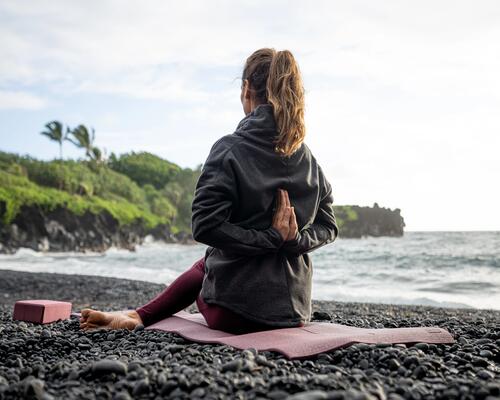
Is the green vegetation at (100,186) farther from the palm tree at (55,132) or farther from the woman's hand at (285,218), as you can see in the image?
the woman's hand at (285,218)

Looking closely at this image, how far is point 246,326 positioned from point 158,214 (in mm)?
42469

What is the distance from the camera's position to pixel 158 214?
147 ft

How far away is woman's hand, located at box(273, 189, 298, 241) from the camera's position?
9.35 ft

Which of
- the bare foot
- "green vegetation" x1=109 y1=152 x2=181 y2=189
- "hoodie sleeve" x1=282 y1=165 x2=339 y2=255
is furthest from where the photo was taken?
"green vegetation" x1=109 y1=152 x2=181 y2=189

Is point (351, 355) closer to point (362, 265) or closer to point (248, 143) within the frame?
point (248, 143)

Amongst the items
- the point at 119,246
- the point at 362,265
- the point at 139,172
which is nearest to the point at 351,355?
the point at 362,265

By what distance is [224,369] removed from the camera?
2.16m

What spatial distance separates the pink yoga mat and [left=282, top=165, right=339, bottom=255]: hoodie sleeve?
489 millimetres

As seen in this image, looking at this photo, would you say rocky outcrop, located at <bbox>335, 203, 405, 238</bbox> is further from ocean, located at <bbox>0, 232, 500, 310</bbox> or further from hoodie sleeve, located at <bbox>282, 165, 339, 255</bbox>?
hoodie sleeve, located at <bbox>282, 165, 339, 255</bbox>

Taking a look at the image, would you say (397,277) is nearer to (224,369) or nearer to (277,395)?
(224,369)

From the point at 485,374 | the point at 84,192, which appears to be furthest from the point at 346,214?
the point at 485,374

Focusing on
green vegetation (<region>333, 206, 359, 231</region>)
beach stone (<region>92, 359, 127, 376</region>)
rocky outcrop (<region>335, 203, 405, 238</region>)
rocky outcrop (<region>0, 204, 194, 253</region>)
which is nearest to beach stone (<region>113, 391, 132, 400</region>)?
beach stone (<region>92, 359, 127, 376</region>)

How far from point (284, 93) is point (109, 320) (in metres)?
2.04

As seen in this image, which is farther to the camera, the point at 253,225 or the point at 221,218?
the point at 253,225
